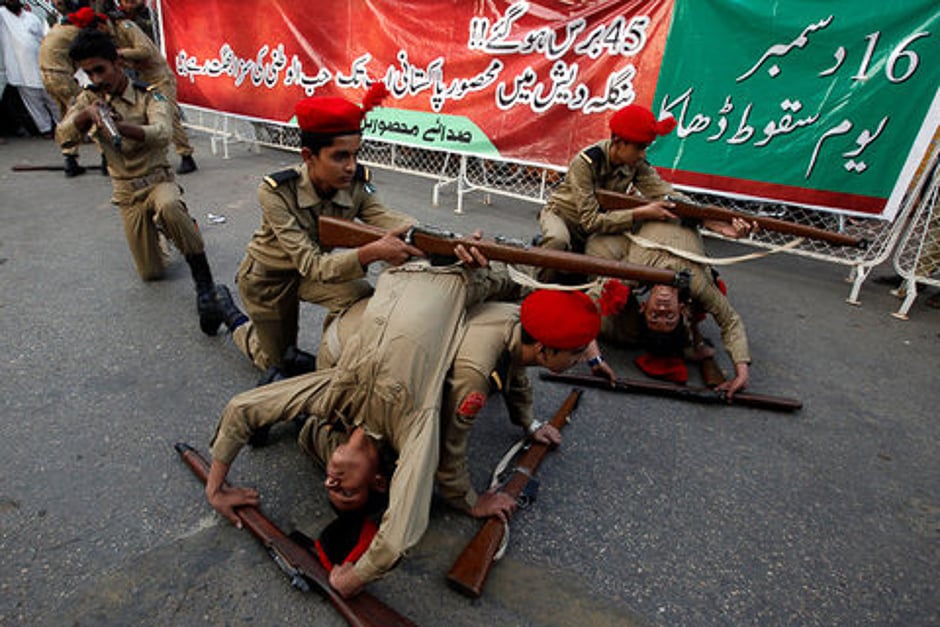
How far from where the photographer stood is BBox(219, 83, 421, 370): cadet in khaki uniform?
7.02 feet

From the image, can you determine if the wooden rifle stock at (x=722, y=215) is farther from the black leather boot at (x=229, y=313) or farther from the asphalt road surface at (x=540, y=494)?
the black leather boot at (x=229, y=313)

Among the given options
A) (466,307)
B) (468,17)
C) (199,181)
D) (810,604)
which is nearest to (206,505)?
(466,307)

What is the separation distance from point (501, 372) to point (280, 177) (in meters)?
1.44

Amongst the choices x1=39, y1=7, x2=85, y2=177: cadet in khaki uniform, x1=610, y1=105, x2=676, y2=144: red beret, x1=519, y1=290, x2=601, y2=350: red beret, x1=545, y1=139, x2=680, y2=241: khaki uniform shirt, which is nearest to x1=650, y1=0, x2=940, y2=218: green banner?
x1=545, y1=139, x2=680, y2=241: khaki uniform shirt

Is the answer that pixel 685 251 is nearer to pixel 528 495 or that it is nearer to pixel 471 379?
pixel 528 495

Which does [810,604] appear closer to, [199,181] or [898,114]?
[898,114]

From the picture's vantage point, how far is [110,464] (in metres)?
2.14

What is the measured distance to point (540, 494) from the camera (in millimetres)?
2172

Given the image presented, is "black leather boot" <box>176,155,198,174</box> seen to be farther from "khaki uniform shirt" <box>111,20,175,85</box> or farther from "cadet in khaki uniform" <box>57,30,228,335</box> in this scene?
"cadet in khaki uniform" <box>57,30,228,335</box>

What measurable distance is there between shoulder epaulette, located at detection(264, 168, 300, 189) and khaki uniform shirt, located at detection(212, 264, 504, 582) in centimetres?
88

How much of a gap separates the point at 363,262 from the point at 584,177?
203 cm

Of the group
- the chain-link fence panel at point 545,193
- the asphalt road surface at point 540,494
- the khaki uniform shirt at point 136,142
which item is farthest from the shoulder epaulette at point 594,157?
the khaki uniform shirt at point 136,142

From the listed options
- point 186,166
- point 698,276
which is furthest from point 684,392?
point 186,166

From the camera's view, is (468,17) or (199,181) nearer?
(468,17)
